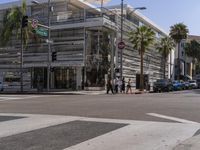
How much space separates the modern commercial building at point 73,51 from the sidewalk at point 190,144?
3723 cm

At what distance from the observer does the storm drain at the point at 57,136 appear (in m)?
9.39

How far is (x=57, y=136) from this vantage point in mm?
10742

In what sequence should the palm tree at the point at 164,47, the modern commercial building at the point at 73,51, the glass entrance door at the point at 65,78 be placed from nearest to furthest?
the modern commercial building at the point at 73,51 < the glass entrance door at the point at 65,78 < the palm tree at the point at 164,47

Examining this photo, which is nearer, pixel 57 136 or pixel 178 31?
pixel 57 136

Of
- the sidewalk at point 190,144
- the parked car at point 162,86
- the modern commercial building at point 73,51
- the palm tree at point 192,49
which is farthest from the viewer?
the palm tree at point 192,49

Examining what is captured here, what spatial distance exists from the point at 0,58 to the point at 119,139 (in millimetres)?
49333

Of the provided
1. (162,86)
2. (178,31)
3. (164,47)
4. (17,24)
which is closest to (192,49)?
(178,31)

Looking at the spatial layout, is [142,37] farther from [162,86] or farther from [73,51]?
[73,51]

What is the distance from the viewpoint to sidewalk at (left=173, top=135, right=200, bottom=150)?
909cm

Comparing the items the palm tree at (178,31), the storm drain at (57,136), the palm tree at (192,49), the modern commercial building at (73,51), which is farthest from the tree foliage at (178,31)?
the storm drain at (57,136)

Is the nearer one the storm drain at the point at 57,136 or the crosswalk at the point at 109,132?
the storm drain at the point at 57,136

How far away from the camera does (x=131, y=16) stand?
60781mm

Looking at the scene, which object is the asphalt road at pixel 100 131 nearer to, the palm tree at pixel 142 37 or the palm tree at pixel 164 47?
the palm tree at pixel 142 37

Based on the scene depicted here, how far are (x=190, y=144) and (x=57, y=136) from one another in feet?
11.1
